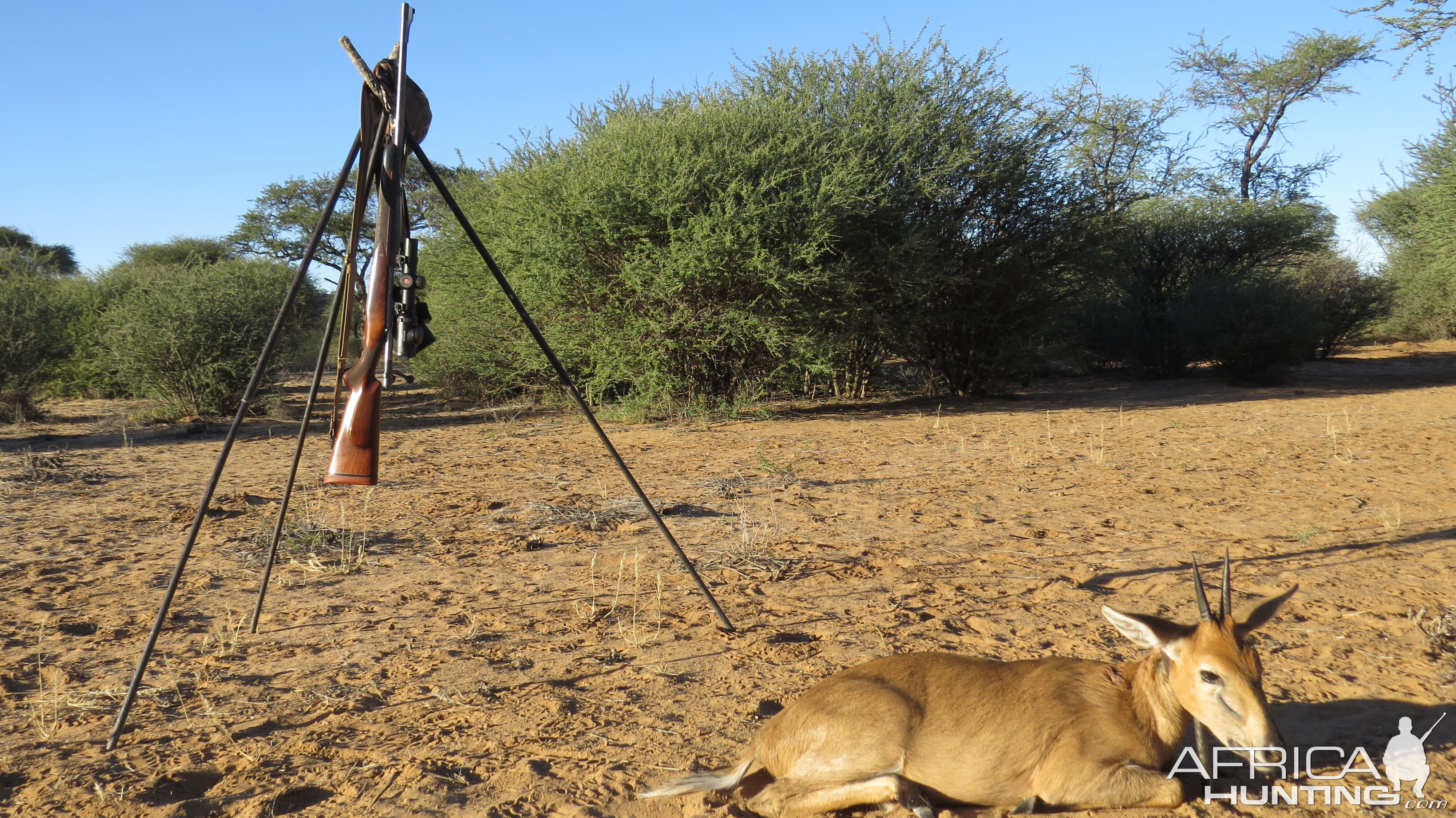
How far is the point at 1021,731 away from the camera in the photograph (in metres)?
2.63

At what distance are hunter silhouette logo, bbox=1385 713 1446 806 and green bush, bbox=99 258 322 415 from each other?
14.3 meters

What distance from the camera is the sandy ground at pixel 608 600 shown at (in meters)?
3.05

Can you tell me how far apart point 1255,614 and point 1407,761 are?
947 millimetres

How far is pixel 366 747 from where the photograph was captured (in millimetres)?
3139

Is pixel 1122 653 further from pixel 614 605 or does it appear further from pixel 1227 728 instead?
pixel 614 605

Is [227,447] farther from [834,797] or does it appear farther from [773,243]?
[773,243]

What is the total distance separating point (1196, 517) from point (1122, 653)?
9.16ft

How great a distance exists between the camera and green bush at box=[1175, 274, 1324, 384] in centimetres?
1667

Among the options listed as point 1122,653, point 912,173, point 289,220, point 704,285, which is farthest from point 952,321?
point 289,220

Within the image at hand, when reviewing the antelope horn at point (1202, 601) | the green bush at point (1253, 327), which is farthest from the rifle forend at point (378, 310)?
the green bush at point (1253, 327)

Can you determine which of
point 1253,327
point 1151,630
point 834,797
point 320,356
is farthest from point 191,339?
point 1253,327

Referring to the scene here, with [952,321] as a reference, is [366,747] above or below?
below

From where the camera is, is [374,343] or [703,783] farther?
[374,343]

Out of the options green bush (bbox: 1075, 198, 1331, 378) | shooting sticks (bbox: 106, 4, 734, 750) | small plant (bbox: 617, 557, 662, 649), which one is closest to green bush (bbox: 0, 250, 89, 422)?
shooting sticks (bbox: 106, 4, 734, 750)
